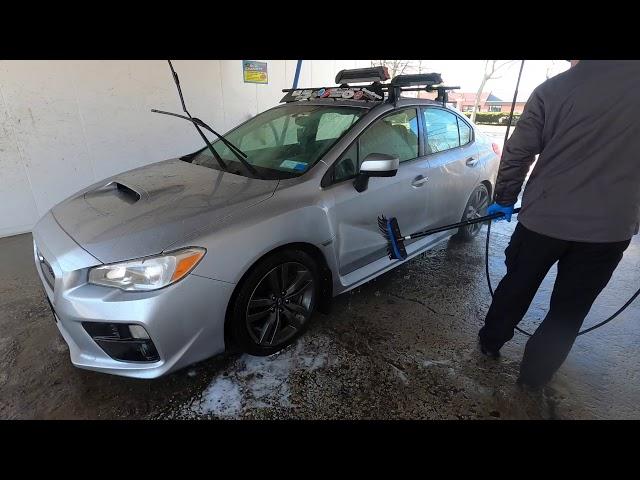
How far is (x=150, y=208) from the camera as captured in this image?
203 centimetres

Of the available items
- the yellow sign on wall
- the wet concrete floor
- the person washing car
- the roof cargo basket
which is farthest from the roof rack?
the yellow sign on wall

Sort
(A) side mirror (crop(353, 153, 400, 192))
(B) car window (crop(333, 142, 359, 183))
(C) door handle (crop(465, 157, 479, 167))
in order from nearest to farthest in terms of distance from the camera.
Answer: (A) side mirror (crop(353, 153, 400, 192)) < (B) car window (crop(333, 142, 359, 183)) < (C) door handle (crop(465, 157, 479, 167))

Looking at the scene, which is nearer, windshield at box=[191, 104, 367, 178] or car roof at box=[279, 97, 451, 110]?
windshield at box=[191, 104, 367, 178]

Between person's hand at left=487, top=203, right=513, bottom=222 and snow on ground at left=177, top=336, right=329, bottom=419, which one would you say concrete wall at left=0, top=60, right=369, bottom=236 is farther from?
person's hand at left=487, top=203, right=513, bottom=222

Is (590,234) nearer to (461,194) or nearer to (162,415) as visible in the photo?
(461,194)

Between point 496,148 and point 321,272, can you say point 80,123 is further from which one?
point 496,148

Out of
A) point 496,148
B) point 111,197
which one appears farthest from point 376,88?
point 111,197

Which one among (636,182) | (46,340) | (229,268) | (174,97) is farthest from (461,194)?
(174,97)

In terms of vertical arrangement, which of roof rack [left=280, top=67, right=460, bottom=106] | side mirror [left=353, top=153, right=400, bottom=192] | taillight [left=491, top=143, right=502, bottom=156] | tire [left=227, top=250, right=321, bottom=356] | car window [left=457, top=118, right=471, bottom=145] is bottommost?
tire [left=227, top=250, right=321, bottom=356]

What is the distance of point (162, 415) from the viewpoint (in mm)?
1891

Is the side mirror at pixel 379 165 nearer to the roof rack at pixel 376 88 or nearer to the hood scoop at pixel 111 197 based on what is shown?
the roof rack at pixel 376 88

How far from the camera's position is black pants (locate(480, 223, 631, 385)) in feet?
5.91

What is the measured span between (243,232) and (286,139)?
1.16 meters
